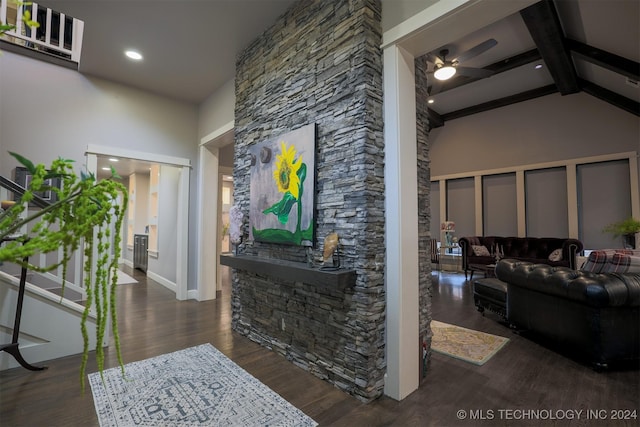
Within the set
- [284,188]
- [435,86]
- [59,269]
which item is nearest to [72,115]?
[59,269]

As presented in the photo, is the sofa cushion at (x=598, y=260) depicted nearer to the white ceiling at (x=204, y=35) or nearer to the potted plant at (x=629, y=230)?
the white ceiling at (x=204, y=35)

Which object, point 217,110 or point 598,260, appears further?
point 217,110

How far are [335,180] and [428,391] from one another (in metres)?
1.75

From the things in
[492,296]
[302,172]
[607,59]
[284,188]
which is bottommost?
[492,296]

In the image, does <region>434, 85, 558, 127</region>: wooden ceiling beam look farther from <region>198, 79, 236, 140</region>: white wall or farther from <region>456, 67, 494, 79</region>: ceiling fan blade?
<region>198, 79, 236, 140</region>: white wall

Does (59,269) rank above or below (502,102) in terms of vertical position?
below

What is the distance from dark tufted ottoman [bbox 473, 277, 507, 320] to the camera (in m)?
3.62

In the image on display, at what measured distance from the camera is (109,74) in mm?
4172

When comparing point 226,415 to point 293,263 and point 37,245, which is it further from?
point 37,245

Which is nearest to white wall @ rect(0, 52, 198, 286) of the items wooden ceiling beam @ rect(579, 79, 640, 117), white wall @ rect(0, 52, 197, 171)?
white wall @ rect(0, 52, 197, 171)

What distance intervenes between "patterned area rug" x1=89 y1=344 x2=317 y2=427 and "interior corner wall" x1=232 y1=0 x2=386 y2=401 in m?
0.50

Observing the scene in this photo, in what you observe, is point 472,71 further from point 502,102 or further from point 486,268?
point 486,268

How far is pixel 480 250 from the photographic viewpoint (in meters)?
6.65

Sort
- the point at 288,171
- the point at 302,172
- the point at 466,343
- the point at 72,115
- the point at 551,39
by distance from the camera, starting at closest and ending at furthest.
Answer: the point at 302,172
the point at 288,171
the point at 466,343
the point at 72,115
the point at 551,39
